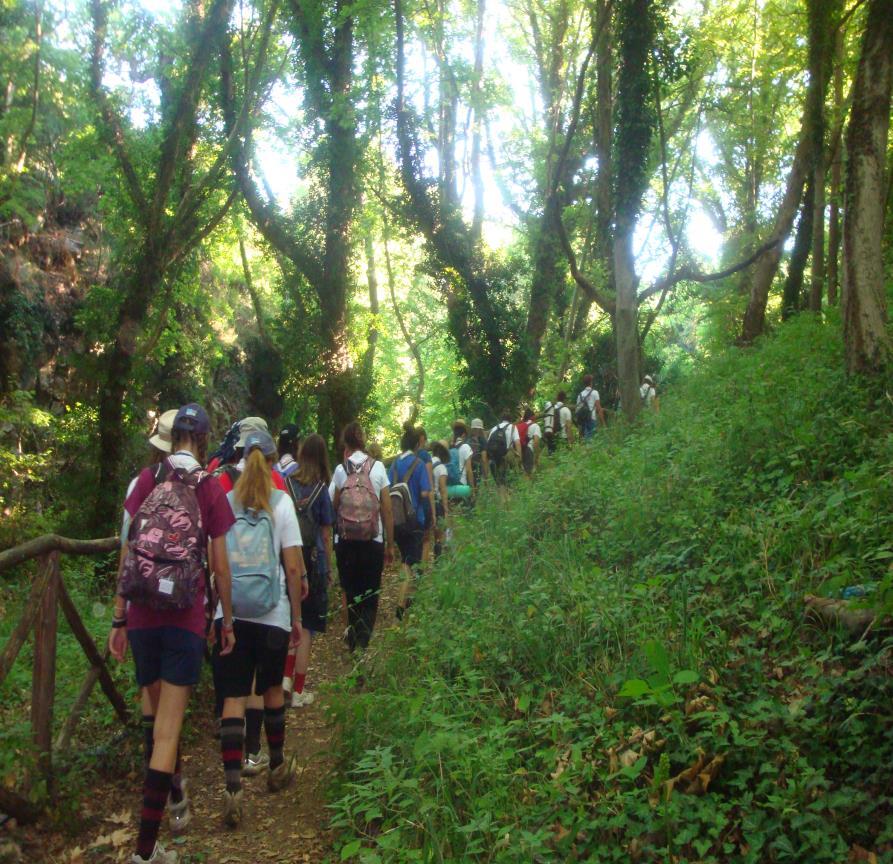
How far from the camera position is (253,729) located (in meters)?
5.35

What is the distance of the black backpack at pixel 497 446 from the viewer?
520 inches

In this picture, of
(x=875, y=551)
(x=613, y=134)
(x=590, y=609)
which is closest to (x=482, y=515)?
(x=590, y=609)

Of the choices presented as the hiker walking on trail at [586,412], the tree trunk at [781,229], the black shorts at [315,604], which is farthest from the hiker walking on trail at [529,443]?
the black shorts at [315,604]

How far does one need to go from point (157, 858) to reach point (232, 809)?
2.01 ft

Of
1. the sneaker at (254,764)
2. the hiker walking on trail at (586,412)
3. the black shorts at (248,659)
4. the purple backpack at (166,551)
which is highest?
the hiker walking on trail at (586,412)

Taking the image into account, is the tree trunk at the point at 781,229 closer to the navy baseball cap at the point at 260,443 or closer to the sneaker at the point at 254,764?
the navy baseball cap at the point at 260,443

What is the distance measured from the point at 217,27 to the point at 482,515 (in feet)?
38.2

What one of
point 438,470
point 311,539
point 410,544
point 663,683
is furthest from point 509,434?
point 663,683

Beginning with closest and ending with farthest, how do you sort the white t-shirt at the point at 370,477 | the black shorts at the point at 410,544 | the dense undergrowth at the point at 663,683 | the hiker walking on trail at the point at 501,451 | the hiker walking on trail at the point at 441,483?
the dense undergrowth at the point at 663,683, the white t-shirt at the point at 370,477, the black shorts at the point at 410,544, the hiker walking on trail at the point at 441,483, the hiker walking on trail at the point at 501,451

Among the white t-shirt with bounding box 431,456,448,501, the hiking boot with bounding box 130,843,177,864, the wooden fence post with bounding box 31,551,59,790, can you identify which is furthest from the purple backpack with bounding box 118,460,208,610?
the white t-shirt with bounding box 431,456,448,501

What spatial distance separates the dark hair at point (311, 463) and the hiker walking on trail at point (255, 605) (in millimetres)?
1597

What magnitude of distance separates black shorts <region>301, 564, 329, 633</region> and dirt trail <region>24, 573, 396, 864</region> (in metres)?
0.79

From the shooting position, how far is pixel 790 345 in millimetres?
12656

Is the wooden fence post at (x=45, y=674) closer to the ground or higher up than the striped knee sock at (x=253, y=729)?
higher up
